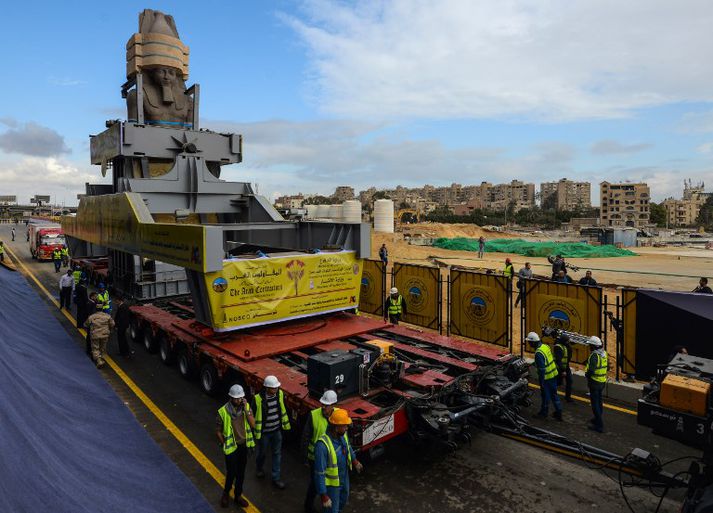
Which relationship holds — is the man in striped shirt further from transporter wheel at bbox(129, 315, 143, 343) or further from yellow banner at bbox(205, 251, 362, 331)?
transporter wheel at bbox(129, 315, 143, 343)

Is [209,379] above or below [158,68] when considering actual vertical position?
below

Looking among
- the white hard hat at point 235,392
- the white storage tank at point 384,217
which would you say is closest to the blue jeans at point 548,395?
the white hard hat at point 235,392

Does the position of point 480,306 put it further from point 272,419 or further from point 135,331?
point 135,331

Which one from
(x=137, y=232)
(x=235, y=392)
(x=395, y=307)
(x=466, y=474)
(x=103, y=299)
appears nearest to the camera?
(x=235, y=392)

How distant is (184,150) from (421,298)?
9.04 metres

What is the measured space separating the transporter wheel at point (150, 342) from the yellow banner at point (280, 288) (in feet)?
13.3

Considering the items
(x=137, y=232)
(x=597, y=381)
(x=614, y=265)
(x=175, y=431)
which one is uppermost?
(x=137, y=232)

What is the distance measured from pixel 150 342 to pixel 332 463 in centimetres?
867

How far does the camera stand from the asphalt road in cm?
614

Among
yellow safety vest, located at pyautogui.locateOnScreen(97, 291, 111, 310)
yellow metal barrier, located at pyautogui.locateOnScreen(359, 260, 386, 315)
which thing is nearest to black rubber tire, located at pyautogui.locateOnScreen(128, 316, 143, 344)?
yellow safety vest, located at pyautogui.locateOnScreen(97, 291, 111, 310)

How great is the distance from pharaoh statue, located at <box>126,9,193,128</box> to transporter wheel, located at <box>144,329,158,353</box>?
8.24 m

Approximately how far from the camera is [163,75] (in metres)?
17.4

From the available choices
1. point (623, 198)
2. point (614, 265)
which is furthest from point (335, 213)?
point (623, 198)

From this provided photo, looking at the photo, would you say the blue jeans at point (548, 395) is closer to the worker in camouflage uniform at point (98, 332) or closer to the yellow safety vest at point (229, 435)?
the yellow safety vest at point (229, 435)
